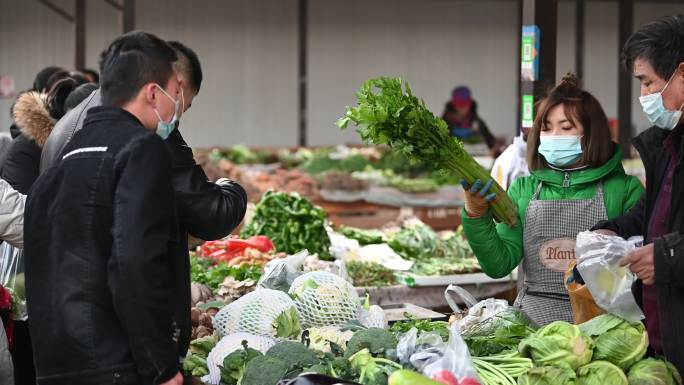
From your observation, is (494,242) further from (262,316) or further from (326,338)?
(262,316)

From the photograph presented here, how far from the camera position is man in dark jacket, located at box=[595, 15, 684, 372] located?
3.15 metres

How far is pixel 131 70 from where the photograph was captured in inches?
113

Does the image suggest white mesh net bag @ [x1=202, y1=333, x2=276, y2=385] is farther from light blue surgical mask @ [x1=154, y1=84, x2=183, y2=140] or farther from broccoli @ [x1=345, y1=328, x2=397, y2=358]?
light blue surgical mask @ [x1=154, y1=84, x2=183, y2=140]

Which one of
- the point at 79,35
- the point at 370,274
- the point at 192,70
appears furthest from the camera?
the point at 79,35

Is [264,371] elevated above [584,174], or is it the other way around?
[584,174]

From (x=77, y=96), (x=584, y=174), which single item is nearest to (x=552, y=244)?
(x=584, y=174)

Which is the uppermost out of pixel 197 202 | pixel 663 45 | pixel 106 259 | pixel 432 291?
pixel 663 45

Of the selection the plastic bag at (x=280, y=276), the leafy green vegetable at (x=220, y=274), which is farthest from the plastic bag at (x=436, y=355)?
the leafy green vegetable at (x=220, y=274)

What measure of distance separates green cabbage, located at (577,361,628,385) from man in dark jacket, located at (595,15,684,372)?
21cm

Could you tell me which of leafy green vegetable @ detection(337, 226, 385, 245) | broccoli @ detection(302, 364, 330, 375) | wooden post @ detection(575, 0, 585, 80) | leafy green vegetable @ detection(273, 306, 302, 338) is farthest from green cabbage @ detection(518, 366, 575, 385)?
wooden post @ detection(575, 0, 585, 80)

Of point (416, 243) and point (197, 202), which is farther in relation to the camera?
point (416, 243)

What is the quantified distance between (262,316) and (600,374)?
128cm

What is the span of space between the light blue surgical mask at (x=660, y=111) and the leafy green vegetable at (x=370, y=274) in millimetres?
2695

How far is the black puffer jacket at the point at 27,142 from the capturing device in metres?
4.94
